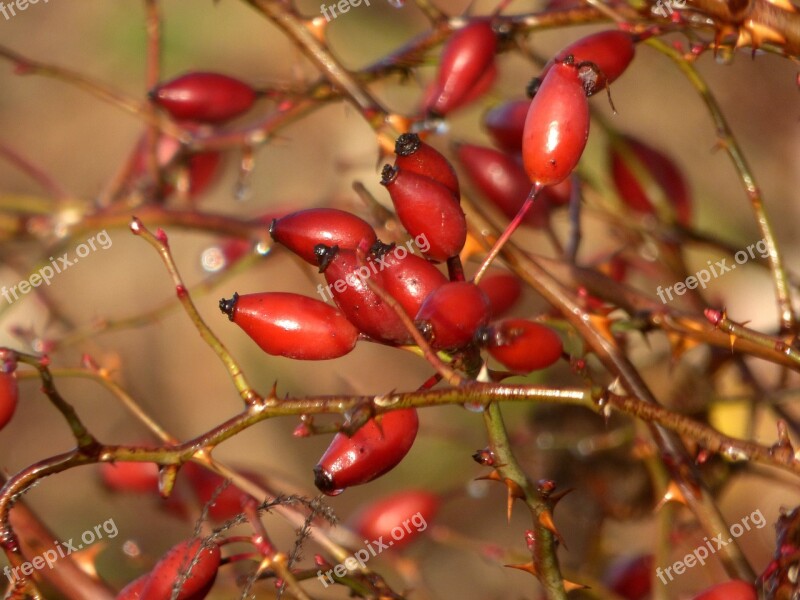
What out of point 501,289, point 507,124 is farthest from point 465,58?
point 501,289

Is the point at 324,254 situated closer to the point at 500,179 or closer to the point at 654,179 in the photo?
the point at 500,179

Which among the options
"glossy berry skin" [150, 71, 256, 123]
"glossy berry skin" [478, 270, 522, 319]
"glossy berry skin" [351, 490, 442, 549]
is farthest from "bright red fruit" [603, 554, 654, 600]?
"glossy berry skin" [150, 71, 256, 123]

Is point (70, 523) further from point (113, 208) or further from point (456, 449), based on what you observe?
point (113, 208)

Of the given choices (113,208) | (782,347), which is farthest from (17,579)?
(113,208)

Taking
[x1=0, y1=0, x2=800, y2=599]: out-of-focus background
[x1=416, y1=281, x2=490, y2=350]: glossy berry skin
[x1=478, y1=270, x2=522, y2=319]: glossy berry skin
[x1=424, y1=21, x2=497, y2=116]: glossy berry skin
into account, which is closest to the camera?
[x1=416, y1=281, x2=490, y2=350]: glossy berry skin

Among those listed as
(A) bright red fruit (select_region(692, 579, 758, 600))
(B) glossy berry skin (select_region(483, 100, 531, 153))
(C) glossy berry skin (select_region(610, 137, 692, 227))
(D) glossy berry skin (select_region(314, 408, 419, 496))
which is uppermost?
(B) glossy berry skin (select_region(483, 100, 531, 153))

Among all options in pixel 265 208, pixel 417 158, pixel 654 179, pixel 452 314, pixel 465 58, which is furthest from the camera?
pixel 265 208

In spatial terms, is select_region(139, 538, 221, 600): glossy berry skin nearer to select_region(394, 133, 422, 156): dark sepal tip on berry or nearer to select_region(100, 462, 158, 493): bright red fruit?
select_region(394, 133, 422, 156): dark sepal tip on berry
